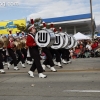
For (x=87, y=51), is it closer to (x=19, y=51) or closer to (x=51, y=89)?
(x=19, y=51)

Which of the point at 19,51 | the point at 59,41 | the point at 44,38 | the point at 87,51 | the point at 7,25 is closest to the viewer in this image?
the point at 44,38

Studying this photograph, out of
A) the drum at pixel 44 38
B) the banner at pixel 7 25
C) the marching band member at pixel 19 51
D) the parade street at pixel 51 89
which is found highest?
the banner at pixel 7 25

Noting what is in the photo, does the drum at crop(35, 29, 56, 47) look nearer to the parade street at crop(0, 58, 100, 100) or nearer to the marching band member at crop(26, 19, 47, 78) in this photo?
the marching band member at crop(26, 19, 47, 78)

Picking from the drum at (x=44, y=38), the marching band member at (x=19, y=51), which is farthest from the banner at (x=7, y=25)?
the drum at (x=44, y=38)

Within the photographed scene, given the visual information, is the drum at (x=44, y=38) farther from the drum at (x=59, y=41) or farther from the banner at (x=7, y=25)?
the banner at (x=7, y=25)

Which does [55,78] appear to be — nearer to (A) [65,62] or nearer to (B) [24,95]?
(B) [24,95]

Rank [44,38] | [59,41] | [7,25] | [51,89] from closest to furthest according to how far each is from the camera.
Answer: [51,89] < [44,38] < [59,41] < [7,25]

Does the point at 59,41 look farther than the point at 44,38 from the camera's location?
Yes

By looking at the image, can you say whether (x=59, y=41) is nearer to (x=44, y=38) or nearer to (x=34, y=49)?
(x=44, y=38)

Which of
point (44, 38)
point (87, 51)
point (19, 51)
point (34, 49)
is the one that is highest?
point (44, 38)

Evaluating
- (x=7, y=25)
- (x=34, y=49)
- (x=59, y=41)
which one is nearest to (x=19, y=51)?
(x=59, y=41)

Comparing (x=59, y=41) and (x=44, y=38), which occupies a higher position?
(x=44, y=38)

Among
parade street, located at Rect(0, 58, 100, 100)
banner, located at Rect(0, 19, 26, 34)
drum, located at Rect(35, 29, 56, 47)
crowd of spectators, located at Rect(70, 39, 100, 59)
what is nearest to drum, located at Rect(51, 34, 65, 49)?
drum, located at Rect(35, 29, 56, 47)

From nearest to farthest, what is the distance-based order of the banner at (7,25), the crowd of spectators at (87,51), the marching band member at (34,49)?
1. the marching band member at (34,49)
2. the crowd of spectators at (87,51)
3. the banner at (7,25)
